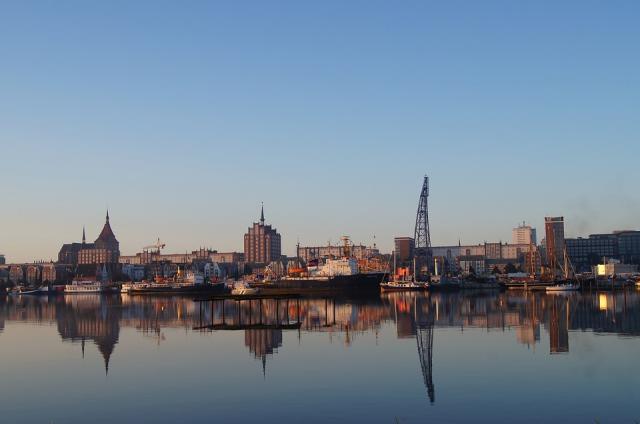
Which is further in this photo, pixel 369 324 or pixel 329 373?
pixel 369 324

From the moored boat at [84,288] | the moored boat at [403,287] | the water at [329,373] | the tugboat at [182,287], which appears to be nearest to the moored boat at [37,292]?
the moored boat at [84,288]

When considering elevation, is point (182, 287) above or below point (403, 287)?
above

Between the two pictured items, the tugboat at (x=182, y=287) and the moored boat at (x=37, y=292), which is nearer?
the tugboat at (x=182, y=287)

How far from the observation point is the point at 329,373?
109 feet

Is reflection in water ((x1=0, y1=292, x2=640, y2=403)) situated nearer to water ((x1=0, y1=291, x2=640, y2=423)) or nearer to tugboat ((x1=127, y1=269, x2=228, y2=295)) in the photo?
water ((x1=0, y1=291, x2=640, y2=423))

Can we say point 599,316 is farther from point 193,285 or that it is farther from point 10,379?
point 193,285

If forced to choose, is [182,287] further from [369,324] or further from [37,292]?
[369,324]

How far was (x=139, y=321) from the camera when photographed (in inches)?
2672

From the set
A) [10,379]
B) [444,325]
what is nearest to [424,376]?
[10,379]

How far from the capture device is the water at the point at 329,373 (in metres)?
25.2

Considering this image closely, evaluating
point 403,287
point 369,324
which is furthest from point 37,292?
point 369,324

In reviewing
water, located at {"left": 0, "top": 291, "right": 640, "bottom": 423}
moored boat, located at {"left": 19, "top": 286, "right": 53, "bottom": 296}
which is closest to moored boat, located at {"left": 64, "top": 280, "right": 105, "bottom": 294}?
moored boat, located at {"left": 19, "top": 286, "right": 53, "bottom": 296}

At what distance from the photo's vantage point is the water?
992 inches

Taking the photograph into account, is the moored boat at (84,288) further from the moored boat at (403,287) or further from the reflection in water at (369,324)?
the reflection in water at (369,324)
